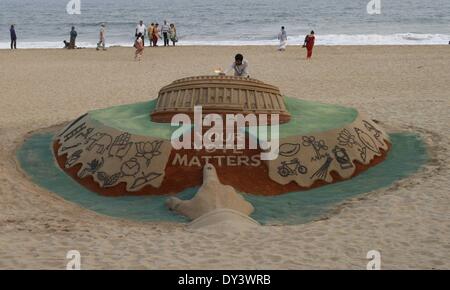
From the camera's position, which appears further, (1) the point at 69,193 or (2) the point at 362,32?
(2) the point at 362,32

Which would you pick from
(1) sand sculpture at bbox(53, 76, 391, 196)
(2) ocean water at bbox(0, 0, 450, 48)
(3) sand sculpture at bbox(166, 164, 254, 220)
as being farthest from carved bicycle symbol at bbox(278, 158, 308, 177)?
(2) ocean water at bbox(0, 0, 450, 48)

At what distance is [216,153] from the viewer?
1042 cm

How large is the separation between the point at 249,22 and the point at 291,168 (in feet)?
179

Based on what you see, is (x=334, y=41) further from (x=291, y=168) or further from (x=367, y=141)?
(x=291, y=168)

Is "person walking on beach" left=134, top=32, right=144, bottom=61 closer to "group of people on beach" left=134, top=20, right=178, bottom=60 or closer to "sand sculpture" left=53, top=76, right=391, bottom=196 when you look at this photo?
"group of people on beach" left=134, top=20, right=178, bottom=60

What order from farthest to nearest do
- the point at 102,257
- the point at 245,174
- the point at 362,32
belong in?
the point at 362,32 → the point at 245,174 → the point at 102,257

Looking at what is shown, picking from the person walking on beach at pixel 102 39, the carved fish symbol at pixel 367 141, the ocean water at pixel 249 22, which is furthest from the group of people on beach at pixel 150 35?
the carved fish symbol at pixel 367 141

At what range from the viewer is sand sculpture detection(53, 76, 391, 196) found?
10242 millimetres

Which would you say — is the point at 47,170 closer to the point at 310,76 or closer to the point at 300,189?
the point at 300,189

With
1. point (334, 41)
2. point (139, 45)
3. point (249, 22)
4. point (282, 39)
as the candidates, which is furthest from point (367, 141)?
point (249, 22)

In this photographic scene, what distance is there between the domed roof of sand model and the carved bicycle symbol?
1.16 m

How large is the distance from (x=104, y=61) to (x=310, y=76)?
32.2 ft

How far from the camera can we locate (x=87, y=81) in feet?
75.4
